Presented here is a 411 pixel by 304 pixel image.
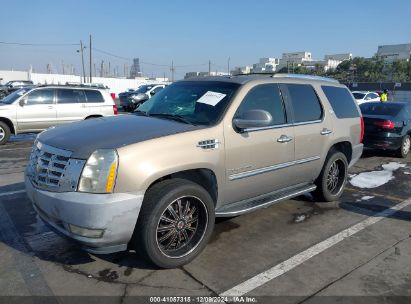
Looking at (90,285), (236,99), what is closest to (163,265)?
(90,285)

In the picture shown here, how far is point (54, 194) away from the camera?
3.36 metres

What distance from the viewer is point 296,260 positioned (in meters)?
3.96

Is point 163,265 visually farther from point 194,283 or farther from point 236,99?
point 236,99

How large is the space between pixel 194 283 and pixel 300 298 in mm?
933

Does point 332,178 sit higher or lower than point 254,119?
lower

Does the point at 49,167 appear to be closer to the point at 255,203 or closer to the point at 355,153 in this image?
the point at 255,203

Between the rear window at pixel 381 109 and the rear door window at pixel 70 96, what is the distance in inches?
336

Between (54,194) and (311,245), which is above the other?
(54,194)

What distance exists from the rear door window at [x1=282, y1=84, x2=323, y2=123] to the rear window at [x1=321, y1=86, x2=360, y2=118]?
1.35 ft

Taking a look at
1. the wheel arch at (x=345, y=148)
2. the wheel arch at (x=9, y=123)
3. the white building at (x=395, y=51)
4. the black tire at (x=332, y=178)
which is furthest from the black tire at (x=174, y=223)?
the white building at (x=395, y=51)

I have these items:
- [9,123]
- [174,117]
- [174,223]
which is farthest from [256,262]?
[9,123]

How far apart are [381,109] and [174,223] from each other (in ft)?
28.2

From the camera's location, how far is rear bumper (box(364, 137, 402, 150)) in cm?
965

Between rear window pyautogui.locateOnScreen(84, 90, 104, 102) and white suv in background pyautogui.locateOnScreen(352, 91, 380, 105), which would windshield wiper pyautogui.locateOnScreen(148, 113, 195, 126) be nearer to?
rear window pyautogui.locateOnScreen(84, 90, 104, 102)
